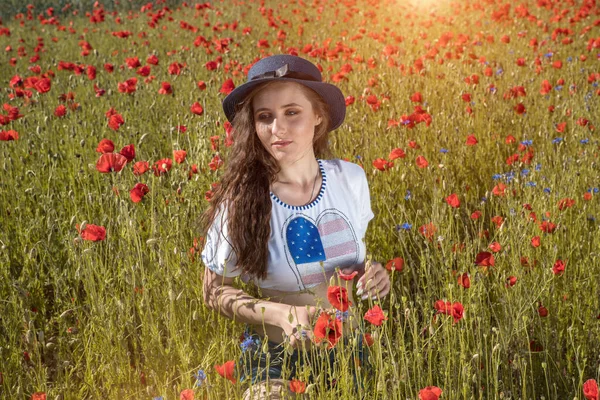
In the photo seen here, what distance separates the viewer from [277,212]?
206 cm

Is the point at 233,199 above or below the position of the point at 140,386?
above

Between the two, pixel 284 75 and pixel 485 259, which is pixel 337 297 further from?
pixel 284 75

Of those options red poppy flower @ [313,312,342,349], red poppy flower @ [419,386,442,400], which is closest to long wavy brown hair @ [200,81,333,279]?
red poppy flower @ [313,312,342,349]

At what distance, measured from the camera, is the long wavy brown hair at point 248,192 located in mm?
1970

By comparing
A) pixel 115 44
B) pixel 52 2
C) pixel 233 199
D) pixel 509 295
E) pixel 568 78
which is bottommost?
pixel 509 295

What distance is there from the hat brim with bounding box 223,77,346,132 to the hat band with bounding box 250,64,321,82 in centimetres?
1

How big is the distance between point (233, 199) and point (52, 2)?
1421cm

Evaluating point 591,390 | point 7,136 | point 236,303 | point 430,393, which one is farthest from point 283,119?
point 7,136

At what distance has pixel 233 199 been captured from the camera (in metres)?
2.02

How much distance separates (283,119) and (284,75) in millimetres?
147

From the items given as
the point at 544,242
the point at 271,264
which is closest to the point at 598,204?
the point at 544,242

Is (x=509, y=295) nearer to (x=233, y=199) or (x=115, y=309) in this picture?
(x=233, y=199)

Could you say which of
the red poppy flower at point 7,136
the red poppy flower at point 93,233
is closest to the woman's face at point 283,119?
the red poppy flower at point 93,233

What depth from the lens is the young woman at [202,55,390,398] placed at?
1980 mm
